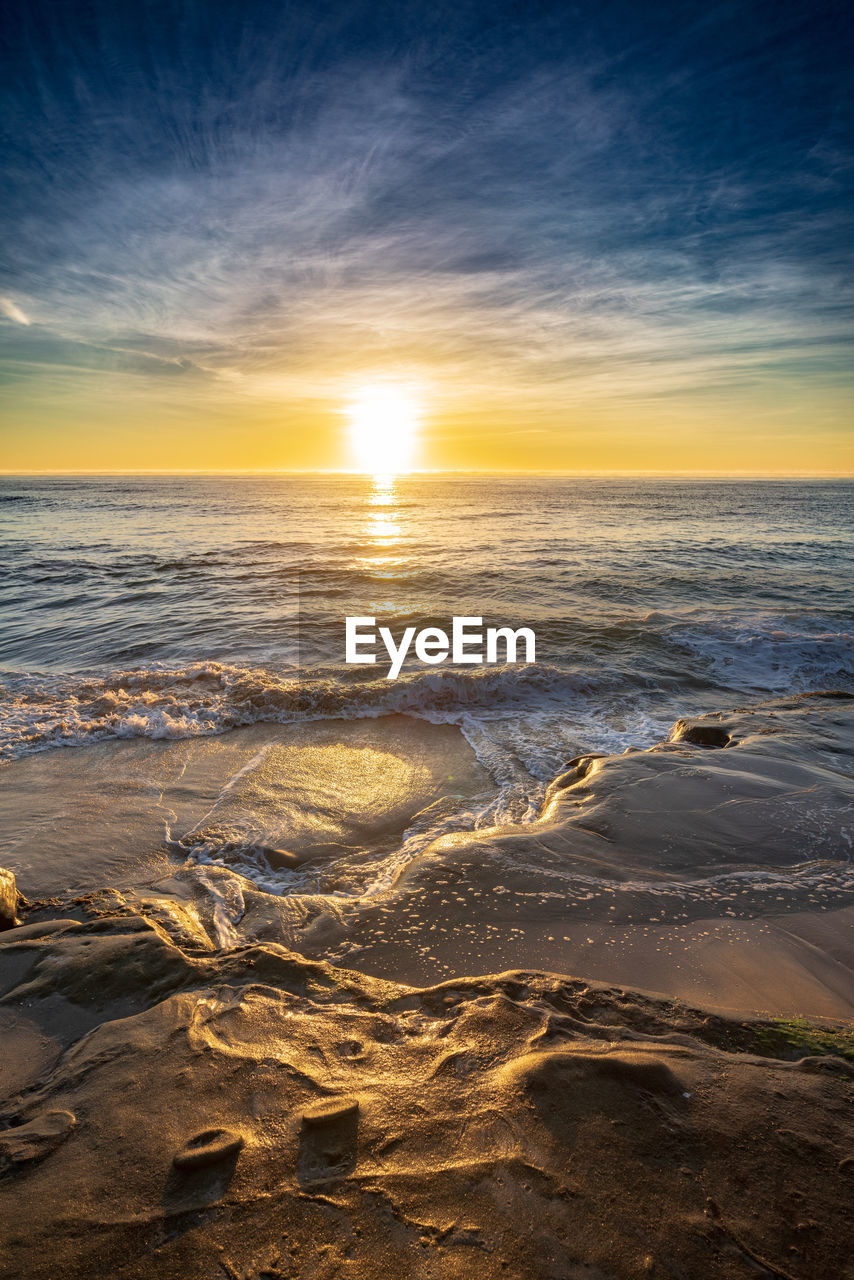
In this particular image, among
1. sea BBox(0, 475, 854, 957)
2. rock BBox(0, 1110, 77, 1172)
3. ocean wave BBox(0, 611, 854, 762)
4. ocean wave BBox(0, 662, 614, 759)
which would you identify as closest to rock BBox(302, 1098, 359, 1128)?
rock BBox(0, 1110, 77, 1172)

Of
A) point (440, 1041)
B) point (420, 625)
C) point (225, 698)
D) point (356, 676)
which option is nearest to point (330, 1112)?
point (440, 1041)

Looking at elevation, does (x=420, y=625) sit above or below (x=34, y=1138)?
above

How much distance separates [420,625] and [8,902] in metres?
10.7

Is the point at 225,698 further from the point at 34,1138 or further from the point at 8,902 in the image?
the point at 34,1138

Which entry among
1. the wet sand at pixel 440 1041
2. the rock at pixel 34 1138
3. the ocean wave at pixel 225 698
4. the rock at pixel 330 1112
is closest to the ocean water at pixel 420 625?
the ocean wave at pixel 225 698

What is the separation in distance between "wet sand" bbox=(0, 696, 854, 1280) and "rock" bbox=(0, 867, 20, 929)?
14 cm

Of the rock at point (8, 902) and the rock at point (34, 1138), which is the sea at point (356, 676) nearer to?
Answer: the rock at point (8, 902)

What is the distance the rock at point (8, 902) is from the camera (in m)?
3.85

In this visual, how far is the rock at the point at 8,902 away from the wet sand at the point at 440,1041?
0.14m

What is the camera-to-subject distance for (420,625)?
45.8ft

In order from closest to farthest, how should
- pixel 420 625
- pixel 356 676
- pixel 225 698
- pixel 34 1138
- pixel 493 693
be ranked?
1. pixel 34 1138
2. pixel 225 698
3. pixel 493 693
4. pixel 356 676
5. pixel 420 625

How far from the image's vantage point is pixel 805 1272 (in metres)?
1.76

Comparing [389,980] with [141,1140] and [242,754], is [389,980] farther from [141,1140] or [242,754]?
[242,754]

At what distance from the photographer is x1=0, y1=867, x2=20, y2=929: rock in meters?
3.85
